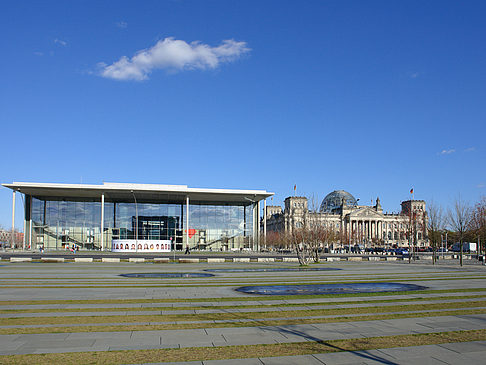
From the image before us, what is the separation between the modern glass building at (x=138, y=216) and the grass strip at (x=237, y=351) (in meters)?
93.4

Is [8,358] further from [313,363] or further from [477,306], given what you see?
[477,306]

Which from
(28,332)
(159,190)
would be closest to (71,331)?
(28,332)

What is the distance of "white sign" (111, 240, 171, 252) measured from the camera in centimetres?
8788

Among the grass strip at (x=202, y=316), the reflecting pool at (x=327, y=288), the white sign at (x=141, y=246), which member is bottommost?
the white sign at (x=141, y=246)

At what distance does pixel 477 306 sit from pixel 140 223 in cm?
9957

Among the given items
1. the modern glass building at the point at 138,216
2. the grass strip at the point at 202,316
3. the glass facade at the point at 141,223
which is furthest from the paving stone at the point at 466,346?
the glass facade at the point at 141,223

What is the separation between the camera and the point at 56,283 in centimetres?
2406

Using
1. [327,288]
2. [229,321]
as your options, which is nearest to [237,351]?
[229,321]

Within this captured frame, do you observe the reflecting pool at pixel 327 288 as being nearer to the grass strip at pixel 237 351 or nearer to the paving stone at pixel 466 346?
the grass strip at pixel 237 351

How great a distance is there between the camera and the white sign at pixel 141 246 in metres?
87.9

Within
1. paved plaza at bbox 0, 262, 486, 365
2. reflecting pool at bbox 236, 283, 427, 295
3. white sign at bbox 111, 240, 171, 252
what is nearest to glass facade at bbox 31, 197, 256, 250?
white sign at bbox 111, 240, 171, 252

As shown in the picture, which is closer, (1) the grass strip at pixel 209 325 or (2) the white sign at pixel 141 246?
(1) the grass strip at pixel 209 325

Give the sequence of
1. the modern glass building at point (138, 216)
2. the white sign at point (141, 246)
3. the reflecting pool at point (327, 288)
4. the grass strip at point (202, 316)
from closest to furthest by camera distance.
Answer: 1. the grass strip at point (202, 316)
2. the reflecting pool at point (327, 288)
3. the white sign at point (141, 246)
4. the modern glass building at point (138, 216)

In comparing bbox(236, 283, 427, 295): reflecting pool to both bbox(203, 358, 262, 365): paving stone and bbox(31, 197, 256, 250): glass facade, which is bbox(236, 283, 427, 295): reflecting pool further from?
bbox(31, 197, 256, 250): glass facade
